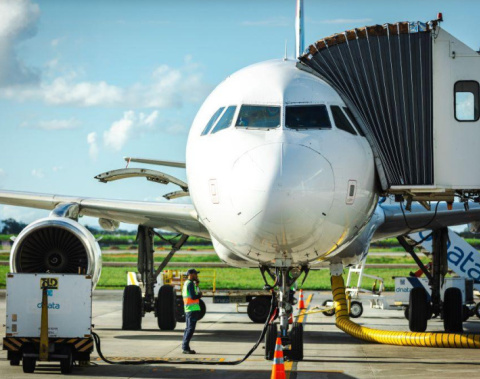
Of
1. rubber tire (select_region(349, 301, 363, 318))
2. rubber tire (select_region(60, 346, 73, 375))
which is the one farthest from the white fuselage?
rubber tire (select_region(349, 301, 363, 318))

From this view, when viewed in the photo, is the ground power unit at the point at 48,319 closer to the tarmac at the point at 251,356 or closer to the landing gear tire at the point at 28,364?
the landing gear tire at the point at 28,364

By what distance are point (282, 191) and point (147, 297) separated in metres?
9.13

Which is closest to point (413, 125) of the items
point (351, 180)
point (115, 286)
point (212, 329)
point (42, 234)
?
point (351, 180)

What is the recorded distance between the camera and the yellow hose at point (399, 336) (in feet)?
45.9

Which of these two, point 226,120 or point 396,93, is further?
point 396,93

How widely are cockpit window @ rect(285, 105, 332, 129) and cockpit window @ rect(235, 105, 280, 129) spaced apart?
0.49 feet

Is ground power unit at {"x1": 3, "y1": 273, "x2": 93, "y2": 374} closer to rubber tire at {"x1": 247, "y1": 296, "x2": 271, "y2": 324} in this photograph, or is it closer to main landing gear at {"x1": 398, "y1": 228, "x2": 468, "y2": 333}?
main landing gear at {"x1": 398, "y1": 228, "x2": 468, "y2": 333}

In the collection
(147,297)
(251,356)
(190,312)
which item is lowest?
(251,356)

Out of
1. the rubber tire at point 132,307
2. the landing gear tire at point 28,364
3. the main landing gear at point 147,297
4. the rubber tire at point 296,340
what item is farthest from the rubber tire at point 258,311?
the landing gear tire at point 28,364

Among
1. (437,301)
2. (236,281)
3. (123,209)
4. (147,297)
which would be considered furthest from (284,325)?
(236,281)

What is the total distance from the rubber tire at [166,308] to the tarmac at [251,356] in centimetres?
25

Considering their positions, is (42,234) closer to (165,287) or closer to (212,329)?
(165,287)

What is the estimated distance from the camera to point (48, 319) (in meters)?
11.7

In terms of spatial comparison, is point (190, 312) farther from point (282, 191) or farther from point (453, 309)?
point (453, 309)
